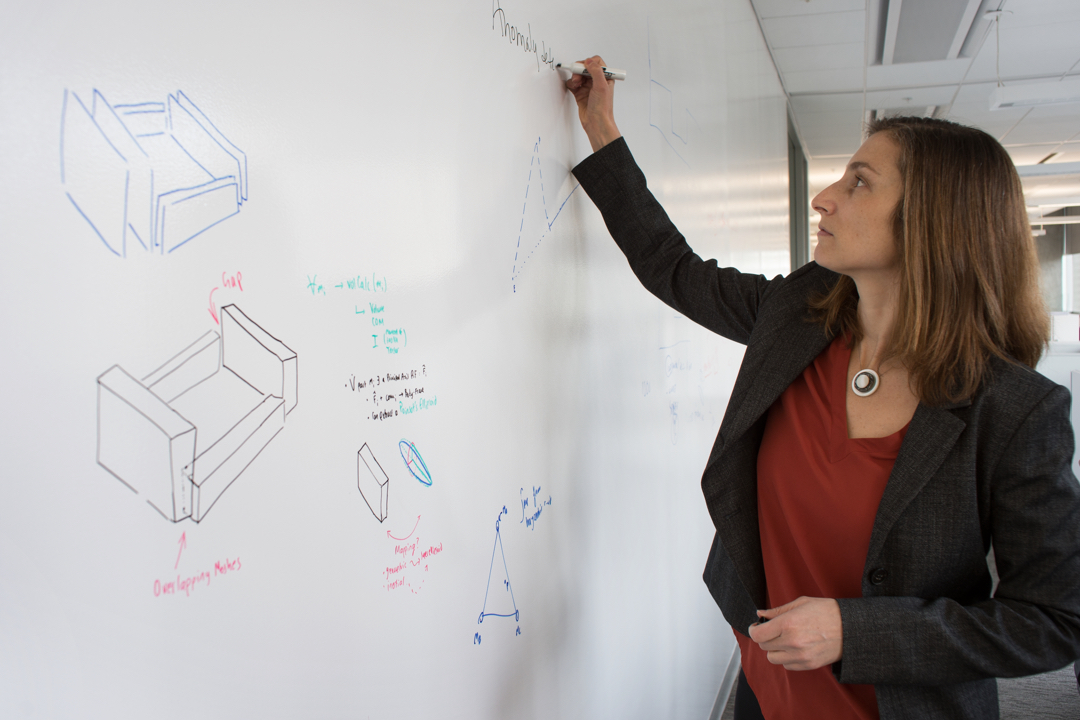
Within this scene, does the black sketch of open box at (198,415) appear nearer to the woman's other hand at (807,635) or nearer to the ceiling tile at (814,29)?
the woman's other hand at (807,635)

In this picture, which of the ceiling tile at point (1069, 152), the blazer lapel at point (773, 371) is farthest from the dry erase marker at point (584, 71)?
the ceiling tile at point (1069, 152)

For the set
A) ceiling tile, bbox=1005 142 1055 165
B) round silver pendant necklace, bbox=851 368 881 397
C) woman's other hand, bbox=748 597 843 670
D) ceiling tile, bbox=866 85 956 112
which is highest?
ceiling tile, bbox=1005 142 1055 165

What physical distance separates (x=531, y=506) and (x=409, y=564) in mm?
295

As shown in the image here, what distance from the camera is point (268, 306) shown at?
1.80 ft

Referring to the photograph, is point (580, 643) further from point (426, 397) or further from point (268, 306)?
point (268, 306)

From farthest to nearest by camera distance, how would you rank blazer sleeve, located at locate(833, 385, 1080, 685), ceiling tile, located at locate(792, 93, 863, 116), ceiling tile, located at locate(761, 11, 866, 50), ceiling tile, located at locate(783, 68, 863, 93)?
1. ceiling tile, located at locate(792, 93, 863, 116)
2. ceiling tile, located at locate(783, 68, 863, 93)
3. ceiling tile, located at locate(761, 11, 866, 50)
4. blazer sleeve, located at locate(833, 385, 1080, 685)

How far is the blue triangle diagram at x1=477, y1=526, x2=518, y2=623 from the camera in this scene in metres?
0.86

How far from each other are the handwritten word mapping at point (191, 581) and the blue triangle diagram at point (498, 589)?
0.40 metres

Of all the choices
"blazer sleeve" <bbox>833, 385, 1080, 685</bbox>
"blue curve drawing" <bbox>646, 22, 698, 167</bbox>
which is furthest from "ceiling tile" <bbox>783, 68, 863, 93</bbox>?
"blazer sleeve" <bbox>833, 385, 1080, 685</bbox>

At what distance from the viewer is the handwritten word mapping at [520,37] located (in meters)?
0.87

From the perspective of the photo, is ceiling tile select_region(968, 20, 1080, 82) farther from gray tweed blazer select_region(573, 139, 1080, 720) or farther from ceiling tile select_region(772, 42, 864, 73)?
gray tweed blazer select_region(573, 139, 1080, 720)

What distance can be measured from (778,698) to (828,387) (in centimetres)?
49

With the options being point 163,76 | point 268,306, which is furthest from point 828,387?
point 163,76

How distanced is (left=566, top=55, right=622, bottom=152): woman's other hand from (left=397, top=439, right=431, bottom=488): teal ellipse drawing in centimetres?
64
